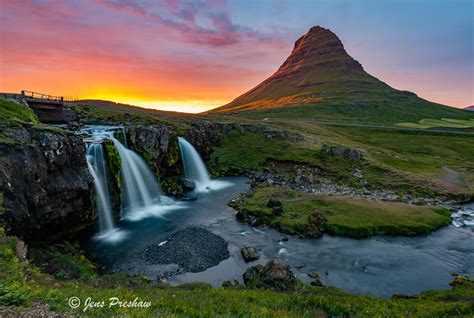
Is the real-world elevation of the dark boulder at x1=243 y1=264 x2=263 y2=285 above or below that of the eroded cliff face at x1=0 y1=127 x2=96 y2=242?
below

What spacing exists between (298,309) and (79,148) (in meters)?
29.2

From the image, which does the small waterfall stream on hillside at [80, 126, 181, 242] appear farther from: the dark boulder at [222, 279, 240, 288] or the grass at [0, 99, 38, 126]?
the dark boulder at [222, 279, 240, 288]

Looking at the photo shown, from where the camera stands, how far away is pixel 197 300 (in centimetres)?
1455

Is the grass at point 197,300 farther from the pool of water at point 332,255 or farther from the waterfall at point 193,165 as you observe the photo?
the waterfall at point 193,165

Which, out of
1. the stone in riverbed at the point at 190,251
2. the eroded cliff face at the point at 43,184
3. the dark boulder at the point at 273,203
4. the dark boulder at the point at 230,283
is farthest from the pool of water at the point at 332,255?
the dark boulder at the point at 273,203

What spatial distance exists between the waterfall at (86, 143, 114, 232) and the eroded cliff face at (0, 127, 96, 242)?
1572 mm

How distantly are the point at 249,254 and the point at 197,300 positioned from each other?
13.0 meters

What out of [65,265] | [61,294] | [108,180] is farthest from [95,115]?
[61,294]

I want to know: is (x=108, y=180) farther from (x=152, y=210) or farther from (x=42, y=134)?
(x=42, y=134)

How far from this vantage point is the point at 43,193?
86.9 feet

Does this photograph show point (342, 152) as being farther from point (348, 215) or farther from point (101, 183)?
point (101, 183)

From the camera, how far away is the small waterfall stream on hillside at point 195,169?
55731 mm

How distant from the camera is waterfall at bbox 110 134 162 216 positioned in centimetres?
3997

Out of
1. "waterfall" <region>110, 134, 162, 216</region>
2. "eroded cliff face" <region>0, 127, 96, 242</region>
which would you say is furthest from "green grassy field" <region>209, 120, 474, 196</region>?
"eroded cliff face" <region>0, 127, 96, 242</region>
